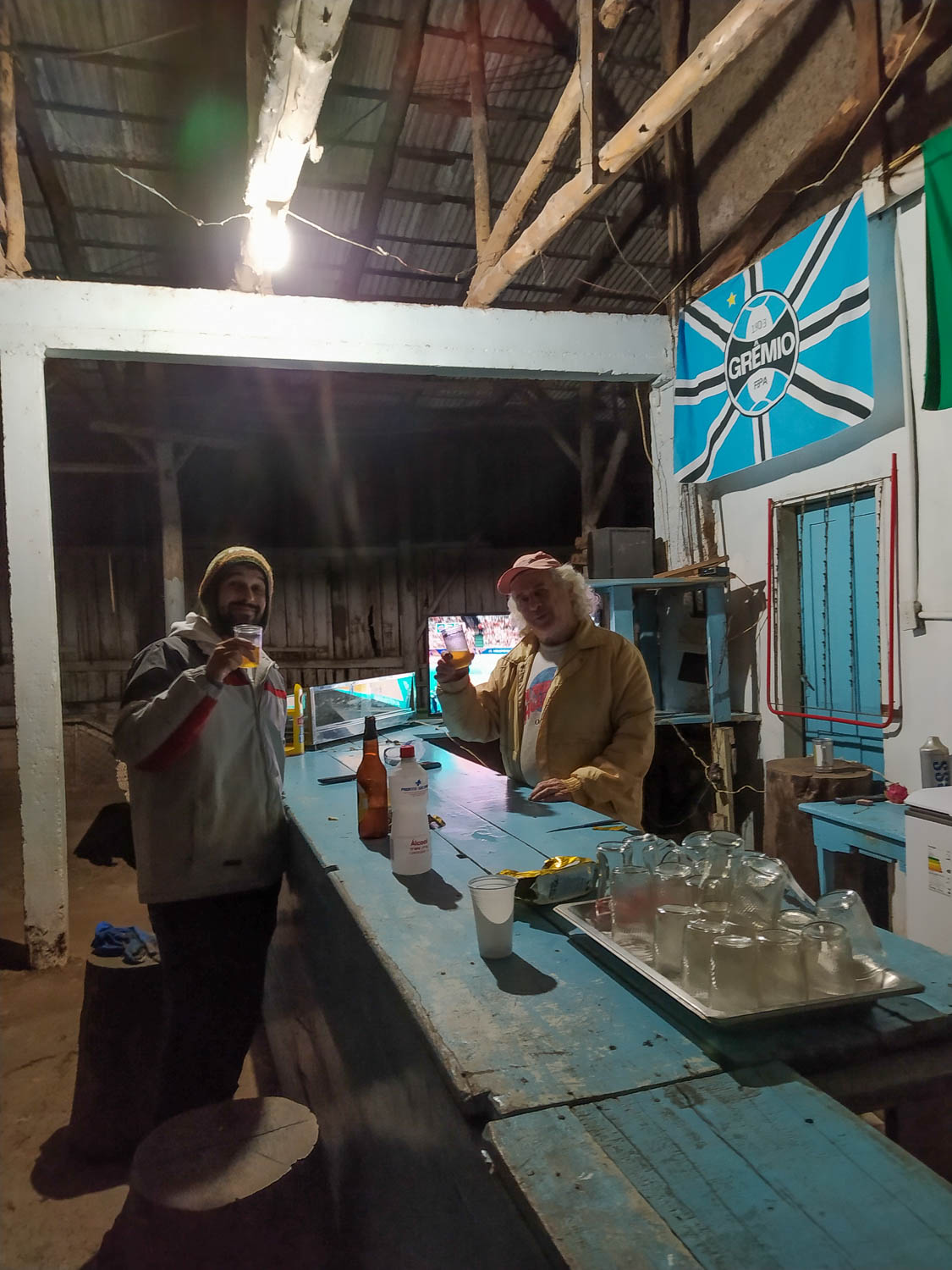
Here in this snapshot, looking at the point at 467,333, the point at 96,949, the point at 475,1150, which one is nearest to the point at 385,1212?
the point at 475,1150

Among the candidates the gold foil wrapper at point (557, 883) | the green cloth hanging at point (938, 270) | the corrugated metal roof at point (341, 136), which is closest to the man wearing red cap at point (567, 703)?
the gold foil wrapper at point (557, 883)

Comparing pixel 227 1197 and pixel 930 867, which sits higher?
pixel 930 867

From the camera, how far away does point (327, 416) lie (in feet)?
32.3

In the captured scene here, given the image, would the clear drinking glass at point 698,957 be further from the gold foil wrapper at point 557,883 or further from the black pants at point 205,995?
the black pants at point 205,995

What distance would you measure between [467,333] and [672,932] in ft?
13.9

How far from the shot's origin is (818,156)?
164 inches

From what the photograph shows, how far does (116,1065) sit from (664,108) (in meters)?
4.55

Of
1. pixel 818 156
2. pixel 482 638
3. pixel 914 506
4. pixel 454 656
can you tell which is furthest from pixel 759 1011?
pixel 482 638

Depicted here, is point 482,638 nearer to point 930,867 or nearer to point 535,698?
point 535,698

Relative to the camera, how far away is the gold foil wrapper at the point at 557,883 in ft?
5.74

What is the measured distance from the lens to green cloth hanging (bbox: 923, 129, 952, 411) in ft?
10.6

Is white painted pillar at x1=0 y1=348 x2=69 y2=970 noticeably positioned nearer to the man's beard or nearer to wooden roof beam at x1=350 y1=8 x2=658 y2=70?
the man's beard

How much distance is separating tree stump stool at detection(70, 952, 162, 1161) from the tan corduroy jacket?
5.09 feet

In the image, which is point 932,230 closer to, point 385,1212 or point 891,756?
point 891,756
